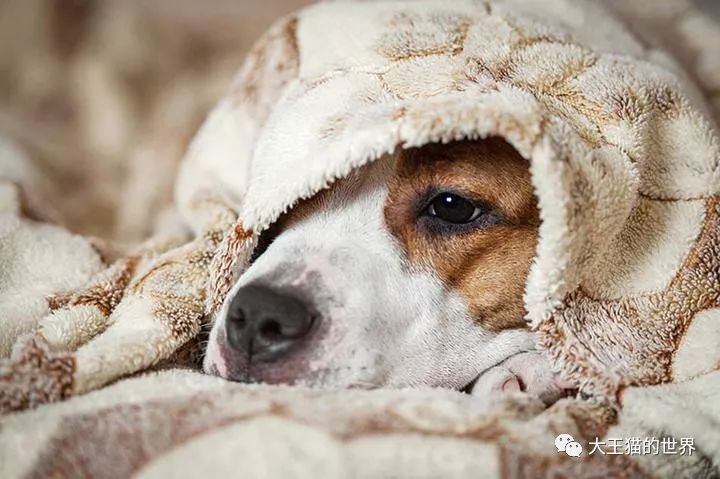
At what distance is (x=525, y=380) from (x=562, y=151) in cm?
34

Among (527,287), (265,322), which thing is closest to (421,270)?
(527,287)

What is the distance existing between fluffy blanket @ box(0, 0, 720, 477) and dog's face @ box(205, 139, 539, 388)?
73 millimetres

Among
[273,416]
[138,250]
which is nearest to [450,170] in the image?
[273,416]

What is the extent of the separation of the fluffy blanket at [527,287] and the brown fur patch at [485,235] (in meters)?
0.08

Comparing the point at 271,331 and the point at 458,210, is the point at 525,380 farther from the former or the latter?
the point at 271,331

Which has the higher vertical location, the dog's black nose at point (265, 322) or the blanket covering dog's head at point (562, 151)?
the blanket covering dog's head at point (562, 151)

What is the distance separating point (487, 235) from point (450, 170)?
0.36ft

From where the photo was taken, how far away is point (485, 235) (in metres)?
1.16

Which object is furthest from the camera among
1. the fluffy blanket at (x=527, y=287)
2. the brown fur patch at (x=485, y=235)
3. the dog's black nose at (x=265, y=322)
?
the brown fur patch at (x=485, y=235)

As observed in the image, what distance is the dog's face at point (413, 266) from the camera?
1.06m

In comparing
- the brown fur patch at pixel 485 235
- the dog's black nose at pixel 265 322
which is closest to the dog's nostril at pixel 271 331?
the dog's black nose at pixel 265 322

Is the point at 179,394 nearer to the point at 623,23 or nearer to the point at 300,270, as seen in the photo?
the point at 300,270

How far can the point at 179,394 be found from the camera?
953 mm

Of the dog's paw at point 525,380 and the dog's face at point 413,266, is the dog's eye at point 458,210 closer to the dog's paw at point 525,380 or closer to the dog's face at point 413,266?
the dog's face at point 413,266
